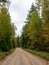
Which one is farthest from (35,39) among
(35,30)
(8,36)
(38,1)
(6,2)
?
(6,2)

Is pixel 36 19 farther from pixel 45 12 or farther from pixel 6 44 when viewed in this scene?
pixel 45 12

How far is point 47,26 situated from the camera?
4438 centimetres

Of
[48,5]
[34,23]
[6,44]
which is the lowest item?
[6,44]

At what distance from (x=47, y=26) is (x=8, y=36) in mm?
19075

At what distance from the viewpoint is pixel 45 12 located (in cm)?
4075

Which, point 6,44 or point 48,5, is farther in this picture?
point 6,44

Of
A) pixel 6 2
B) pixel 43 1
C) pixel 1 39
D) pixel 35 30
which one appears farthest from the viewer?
pixel 35 30

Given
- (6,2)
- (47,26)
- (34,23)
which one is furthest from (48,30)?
(34,23)

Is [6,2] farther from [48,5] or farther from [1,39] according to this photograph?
[1,39]

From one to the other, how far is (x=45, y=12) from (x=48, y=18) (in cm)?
161

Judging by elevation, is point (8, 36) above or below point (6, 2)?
below

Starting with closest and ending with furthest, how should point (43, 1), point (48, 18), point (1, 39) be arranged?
point (43, 1) → point (48, 18) → point (1, 39)

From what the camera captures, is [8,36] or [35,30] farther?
[35,30]

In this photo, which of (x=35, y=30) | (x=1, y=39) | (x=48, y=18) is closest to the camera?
(x=48, y=18)
